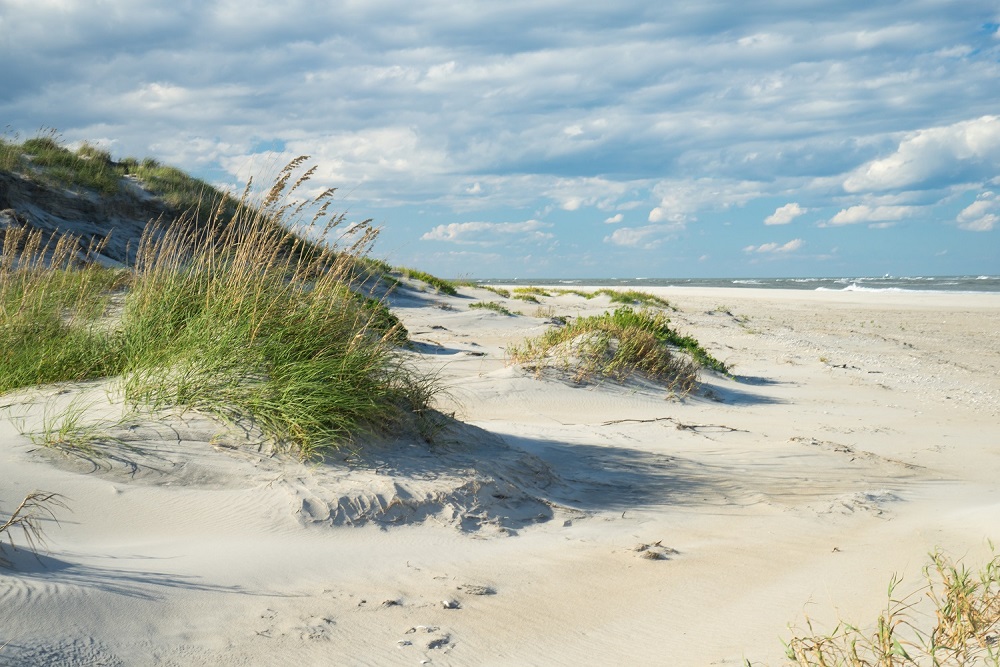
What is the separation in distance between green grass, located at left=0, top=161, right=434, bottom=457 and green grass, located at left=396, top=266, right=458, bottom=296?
51.3ft

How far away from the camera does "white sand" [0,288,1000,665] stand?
307 centimetres

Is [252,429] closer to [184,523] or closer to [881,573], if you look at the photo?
[184,523]

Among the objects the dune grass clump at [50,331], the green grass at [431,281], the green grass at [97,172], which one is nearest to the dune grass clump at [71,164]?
the green grass at [97,172]

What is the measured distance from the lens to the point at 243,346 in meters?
5.16

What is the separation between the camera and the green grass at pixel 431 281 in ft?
73.5

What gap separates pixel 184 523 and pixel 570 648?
2.02 m

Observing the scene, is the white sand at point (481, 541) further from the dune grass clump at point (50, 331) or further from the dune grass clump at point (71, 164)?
the dune grass clump at point (71, 164)

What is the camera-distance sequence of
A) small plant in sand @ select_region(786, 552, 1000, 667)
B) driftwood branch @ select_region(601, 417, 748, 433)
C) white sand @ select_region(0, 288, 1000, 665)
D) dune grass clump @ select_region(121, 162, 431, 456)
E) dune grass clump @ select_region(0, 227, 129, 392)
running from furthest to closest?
driftwood branch @ select_region(601, 417, 748, 433)
dune grass clump @ select_region(0, 227, 129, 392)
dune grass clump @ select_region(121, 162, 431, 456)
white sand @ select_region(0, 288, 1000, 665)
small plant in sand @ select_region(786, 552, 1000, 667)

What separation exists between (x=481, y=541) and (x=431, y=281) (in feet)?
61.8

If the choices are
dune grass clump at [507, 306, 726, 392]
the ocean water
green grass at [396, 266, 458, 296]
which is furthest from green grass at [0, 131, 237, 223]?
the ocean water

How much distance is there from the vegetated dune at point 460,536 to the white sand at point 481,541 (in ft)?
0.04

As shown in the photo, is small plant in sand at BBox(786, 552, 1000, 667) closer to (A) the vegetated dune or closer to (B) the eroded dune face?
(A) the vegetated dune

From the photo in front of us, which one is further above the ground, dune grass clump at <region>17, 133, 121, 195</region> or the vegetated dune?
dune grass clump at <region>17, 133, 121, 195</region>

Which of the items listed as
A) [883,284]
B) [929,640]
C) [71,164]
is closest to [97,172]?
[71,164]
